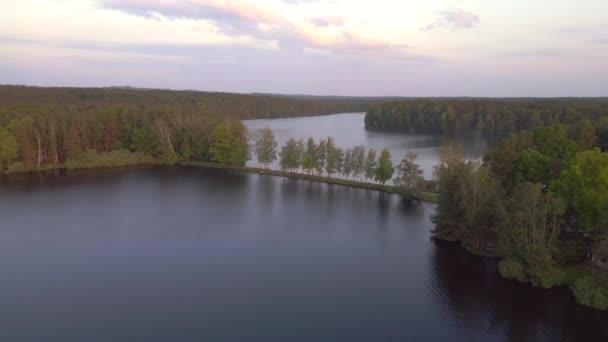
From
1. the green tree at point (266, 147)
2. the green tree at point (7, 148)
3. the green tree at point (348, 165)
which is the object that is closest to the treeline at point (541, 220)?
the green tree at point (348, 165)

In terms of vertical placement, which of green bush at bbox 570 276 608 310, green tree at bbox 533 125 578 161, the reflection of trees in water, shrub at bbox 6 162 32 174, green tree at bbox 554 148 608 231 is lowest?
the reflection of trees in water

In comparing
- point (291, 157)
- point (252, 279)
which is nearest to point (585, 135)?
point (291, 157)

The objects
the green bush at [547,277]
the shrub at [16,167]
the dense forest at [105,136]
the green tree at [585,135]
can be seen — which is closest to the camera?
the green bush at [547,277]

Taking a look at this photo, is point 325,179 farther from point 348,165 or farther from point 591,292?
point 591,292

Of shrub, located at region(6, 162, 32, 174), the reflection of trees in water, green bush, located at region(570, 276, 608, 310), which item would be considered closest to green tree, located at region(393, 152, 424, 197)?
the reflection of trees in water

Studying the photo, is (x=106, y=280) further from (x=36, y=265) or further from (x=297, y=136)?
(x=297, y=136)

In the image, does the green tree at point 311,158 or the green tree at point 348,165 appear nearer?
the green tree at point 348,165

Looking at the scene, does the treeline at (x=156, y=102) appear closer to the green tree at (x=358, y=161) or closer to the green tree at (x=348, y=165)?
the green tree at (x=348, y=165)

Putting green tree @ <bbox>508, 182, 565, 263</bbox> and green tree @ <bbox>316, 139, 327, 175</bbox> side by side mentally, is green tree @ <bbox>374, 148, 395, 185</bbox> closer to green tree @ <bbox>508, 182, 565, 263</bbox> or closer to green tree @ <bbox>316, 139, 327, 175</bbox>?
green tree @ <bbox>316, 139, 327, 175</bbox>
